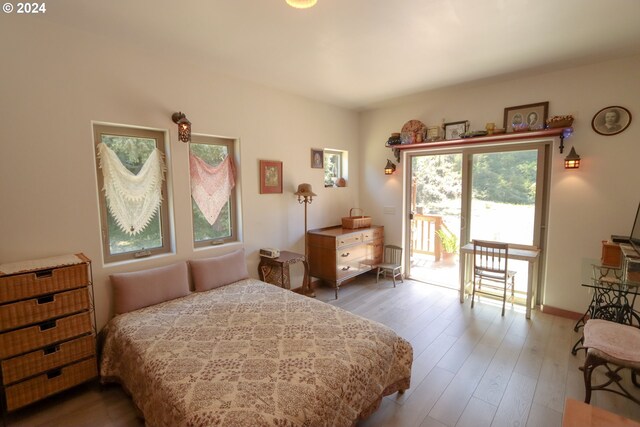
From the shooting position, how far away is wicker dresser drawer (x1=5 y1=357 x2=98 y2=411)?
6.15 ft

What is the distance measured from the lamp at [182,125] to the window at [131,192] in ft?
0.70

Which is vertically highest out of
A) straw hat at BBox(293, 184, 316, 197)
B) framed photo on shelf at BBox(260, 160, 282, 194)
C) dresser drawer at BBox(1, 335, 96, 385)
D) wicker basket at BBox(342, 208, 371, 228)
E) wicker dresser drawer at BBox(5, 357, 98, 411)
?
framed photo on shelf at BBox(260, 160, 282, 194)

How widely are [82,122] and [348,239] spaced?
3044 millimetres

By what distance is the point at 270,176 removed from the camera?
3674mm

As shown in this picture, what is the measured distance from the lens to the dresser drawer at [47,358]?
1.86 meters

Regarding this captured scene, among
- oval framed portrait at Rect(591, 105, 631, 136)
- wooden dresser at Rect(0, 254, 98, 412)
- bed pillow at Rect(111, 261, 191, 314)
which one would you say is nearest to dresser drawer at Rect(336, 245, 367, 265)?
bed pillow at Rect(111, 261, 191, 314)

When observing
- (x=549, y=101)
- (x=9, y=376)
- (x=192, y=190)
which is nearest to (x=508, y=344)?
(x=549, y=101)

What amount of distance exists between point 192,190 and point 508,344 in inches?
135

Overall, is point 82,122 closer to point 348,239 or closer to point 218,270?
point 218,270

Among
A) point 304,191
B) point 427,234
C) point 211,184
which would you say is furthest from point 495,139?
point 211,184

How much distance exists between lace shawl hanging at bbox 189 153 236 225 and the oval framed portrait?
3.86 metres

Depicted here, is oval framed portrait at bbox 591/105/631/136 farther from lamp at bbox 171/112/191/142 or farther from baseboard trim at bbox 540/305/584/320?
lamp at bbox 171/112/191/142

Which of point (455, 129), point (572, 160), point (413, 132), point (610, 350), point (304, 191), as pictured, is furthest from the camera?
point (413, 132)

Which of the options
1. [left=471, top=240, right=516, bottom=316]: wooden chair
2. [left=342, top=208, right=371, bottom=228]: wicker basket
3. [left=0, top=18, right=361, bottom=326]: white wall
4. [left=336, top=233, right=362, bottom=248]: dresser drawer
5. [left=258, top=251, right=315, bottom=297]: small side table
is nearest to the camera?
[left=0, top=18, right=361, bottom=326]: white wall
